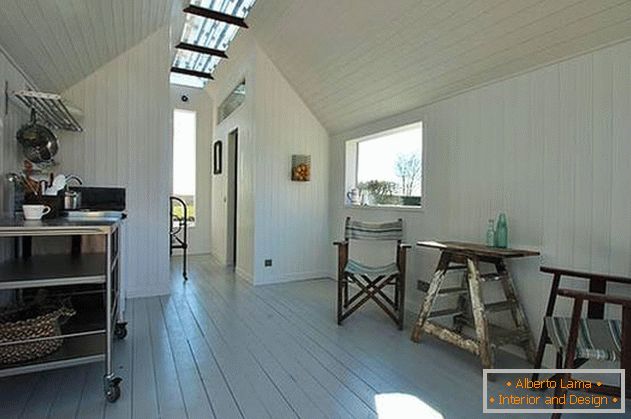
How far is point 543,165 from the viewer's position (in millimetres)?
2424

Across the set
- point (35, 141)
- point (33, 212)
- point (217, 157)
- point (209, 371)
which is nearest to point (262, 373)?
point (209, 371)

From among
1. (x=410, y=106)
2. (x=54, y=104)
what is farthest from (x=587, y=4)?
(x=54, y=104)

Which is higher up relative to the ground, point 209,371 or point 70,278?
point 70,278

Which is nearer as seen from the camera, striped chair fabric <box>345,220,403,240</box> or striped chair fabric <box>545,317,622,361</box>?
striped chair fabric <box>545,317,622,361</box>

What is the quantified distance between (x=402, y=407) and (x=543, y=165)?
174cm

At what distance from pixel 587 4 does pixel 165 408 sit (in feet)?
9.80

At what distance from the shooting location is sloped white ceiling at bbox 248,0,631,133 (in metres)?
2.12

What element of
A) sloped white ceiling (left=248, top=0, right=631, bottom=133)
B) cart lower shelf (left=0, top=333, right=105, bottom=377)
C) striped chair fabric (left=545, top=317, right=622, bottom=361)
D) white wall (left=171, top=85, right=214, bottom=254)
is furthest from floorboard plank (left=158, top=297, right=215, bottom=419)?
white wall (left=171, top=85, right=214, bottom=254)

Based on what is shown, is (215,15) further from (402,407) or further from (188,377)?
(402,407)

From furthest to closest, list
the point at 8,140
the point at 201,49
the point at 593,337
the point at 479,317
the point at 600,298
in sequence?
the point at 201,49 < the point at 8,140 < the point at 479,317 < the point at 593,337 < the point at 600,298

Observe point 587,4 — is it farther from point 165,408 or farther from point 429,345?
point 165,408

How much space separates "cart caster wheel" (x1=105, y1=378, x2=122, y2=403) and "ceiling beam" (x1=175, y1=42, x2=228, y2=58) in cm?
446

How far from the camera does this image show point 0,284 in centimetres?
162

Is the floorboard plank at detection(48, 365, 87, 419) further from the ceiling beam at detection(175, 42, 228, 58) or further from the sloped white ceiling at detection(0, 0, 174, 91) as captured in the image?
the ceiling beam at detection(175, 42, 228, 58)
